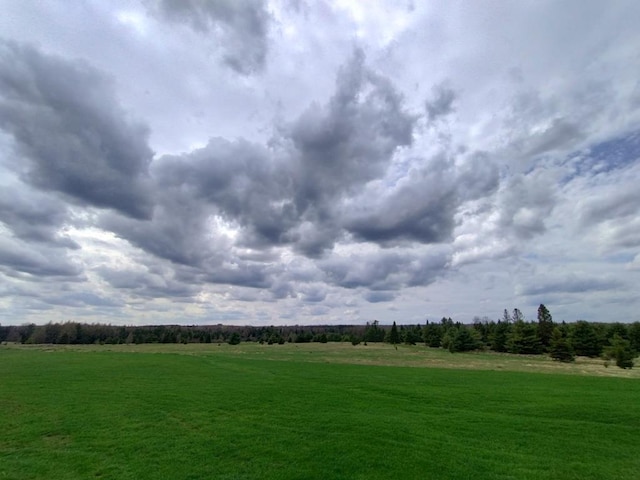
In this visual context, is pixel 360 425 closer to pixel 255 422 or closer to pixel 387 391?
pixel 255 422

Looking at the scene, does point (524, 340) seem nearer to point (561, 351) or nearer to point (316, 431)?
point (561, 351)

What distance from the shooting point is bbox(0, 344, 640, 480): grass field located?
569 inches

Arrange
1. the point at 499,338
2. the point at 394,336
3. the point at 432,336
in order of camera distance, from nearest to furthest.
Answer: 1. the point at 499,338
2. the point at 432,336
3. the point at 394,336

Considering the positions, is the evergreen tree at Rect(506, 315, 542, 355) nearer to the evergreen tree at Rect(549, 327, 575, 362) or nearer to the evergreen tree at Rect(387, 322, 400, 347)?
the evergreen tree at Rect(549, 327, 575, 362)

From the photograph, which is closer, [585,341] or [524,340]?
[585,341]

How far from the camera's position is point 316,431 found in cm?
1905

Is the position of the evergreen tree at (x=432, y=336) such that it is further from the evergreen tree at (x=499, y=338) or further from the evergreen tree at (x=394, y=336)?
the evergreen tree at (x=499, y=338)

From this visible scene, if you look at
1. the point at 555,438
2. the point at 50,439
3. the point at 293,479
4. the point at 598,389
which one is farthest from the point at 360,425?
the point at 598,389

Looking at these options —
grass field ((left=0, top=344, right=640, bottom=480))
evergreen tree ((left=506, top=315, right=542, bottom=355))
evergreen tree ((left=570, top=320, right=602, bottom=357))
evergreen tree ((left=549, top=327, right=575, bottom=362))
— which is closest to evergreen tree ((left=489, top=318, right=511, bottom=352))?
evergreen tree ((left=506, top=315, right=542, bottom=355))

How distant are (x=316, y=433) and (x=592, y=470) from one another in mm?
11628

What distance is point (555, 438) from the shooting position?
1844 cm

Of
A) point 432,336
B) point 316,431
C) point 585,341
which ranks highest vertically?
point 432,336

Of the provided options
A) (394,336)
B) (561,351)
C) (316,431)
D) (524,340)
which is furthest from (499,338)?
(316,431)

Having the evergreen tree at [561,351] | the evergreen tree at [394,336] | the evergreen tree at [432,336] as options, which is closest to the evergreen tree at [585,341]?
the evergreen tree at [561,351]
